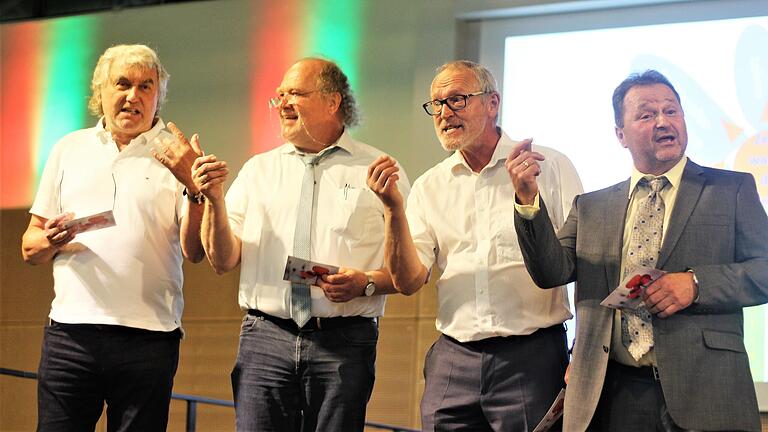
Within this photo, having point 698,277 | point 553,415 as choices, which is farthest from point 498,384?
point 698,277

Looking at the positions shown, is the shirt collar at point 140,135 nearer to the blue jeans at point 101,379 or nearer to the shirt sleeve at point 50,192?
the shirt sleeve at point 50,192

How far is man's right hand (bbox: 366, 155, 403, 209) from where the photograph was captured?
3.18 metres

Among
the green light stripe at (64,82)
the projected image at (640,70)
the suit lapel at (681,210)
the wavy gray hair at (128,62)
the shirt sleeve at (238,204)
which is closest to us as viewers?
the suit lapel at (681,210)

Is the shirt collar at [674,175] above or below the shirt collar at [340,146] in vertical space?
below

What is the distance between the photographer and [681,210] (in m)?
2.87

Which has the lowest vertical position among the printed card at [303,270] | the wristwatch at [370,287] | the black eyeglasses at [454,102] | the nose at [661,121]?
the wristwatch at [370,287]

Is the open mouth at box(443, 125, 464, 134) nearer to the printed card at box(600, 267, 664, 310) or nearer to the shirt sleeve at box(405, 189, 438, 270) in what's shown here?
the shirt sleeve at box(405, 189, 438, 270)

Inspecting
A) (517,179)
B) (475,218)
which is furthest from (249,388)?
(517,179)

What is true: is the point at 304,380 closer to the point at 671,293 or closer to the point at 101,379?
the point at 101,379

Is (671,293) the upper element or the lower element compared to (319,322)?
upper

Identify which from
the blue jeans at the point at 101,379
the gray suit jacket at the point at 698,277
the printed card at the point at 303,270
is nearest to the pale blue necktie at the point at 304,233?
the printed card at the point at 303,270

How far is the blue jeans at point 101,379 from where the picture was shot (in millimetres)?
3418

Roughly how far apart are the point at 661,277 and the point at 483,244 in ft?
2.32

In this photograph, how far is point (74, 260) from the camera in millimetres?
3566
